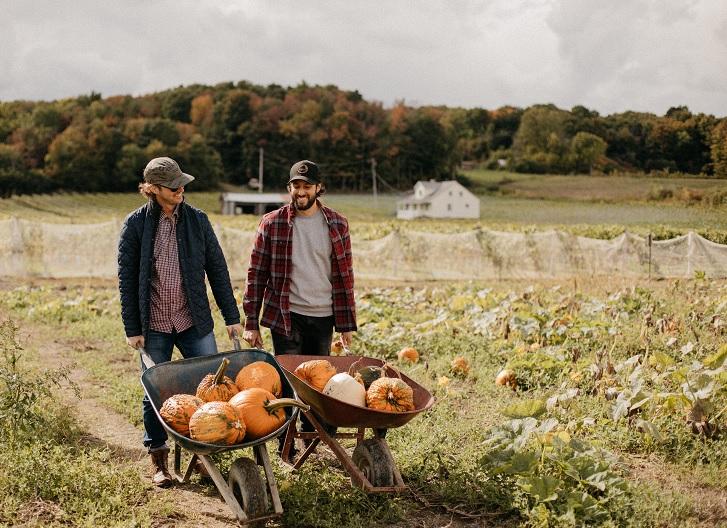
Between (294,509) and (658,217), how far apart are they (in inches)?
338

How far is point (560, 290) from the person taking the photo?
33.6 feet

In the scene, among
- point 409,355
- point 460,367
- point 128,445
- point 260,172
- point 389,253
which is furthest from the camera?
point 260,172

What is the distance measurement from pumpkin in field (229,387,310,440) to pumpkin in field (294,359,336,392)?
406 mm

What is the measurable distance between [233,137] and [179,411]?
4561cm

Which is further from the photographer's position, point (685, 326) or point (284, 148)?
point (284, 148)

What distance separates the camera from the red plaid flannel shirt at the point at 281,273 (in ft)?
15.1

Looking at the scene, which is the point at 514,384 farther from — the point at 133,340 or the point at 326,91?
the point at 326,91

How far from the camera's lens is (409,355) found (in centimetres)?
709

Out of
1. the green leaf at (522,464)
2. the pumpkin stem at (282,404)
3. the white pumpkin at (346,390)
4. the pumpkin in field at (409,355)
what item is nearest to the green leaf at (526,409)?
the green leaf at (522,464)

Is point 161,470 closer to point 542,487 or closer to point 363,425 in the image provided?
point 363,425

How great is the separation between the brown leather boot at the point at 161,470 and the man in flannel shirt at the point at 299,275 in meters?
0.88

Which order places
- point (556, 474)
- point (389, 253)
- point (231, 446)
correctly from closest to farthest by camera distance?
point (231, 446), point (556, 474), point (389, 253)

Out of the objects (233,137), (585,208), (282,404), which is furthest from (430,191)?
(282,404)

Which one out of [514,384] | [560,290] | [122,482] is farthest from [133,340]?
[560,290]
